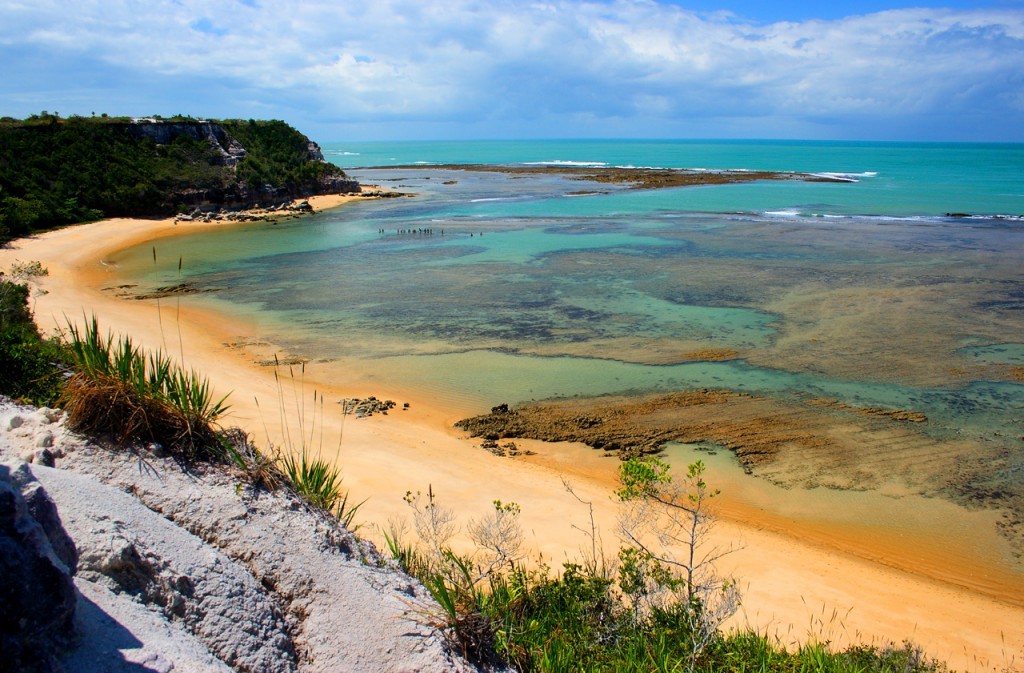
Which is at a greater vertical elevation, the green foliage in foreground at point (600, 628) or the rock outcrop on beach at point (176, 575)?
the rock outcrop on beach at point (176, 575)

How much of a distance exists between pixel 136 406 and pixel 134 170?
4702 centimetres

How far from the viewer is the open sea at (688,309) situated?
582 inches

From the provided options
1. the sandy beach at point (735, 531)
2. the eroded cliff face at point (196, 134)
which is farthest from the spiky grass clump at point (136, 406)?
the eroded cliff face at point (196, 134)

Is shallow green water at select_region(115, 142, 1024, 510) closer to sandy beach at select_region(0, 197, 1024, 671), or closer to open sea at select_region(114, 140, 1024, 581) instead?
open sea at select_region(114, 140, 1024, 581)

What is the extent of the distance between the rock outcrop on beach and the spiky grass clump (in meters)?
0.20

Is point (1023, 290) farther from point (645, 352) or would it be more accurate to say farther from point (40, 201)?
point (40, 201)

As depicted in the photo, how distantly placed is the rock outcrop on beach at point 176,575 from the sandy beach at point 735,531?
3.10 metres

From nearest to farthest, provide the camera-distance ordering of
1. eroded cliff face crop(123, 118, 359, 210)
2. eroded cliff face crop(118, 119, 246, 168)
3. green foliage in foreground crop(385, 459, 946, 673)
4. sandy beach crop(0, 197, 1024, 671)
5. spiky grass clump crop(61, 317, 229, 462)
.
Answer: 1. green foliage in foreground crop(385, 459, 946, 673)
2. spiky grass clump crop(61, 317, 229, 462)
3. sandy beach crop(0, 197, 1024, 671)
4. eroded cliff face crop(123, 118, 359, 210)
5. eroded cliff face crop(118, 119, 246, 168)

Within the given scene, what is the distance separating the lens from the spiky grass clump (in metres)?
6.28

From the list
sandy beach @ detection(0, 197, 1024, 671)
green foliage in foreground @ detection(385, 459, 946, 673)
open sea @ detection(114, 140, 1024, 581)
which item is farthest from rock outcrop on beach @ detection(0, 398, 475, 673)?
open sea @ detection(114, 140, 1024, 581)

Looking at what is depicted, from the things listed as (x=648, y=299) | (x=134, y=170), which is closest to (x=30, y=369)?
(x=648, y=299)

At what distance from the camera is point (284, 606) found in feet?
17.5

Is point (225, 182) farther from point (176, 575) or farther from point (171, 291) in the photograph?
point (176, 575)

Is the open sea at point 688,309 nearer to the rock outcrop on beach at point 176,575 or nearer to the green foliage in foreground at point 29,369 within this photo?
the green foliage in foreground at point 29,369
